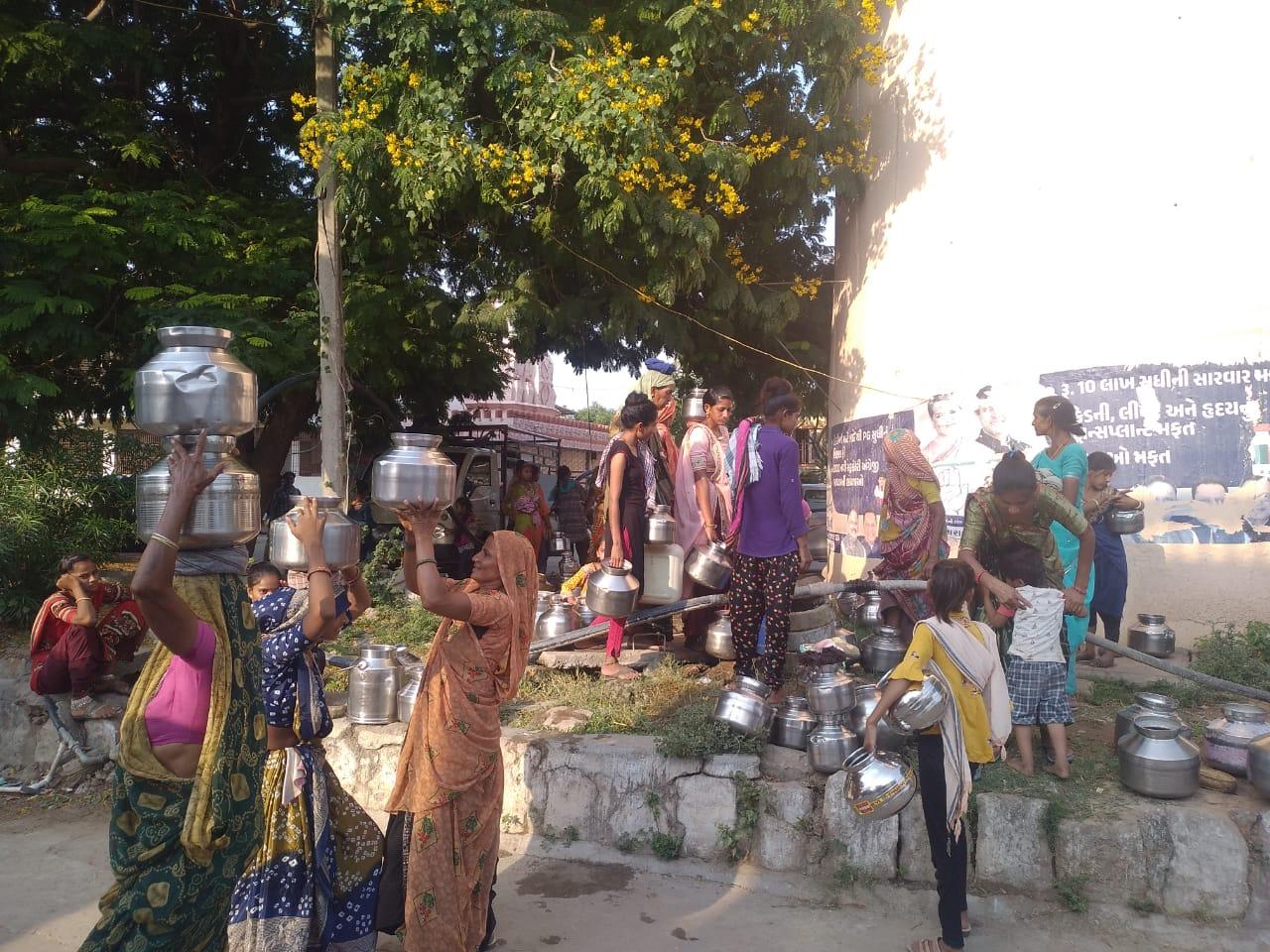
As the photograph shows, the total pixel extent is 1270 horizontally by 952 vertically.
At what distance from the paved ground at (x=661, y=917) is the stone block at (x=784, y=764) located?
0.49 meters

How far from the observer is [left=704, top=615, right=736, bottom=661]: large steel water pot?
5.71 m

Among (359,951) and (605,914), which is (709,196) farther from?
(359,951)

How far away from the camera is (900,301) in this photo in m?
7.87

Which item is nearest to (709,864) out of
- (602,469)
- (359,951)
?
(359,951)

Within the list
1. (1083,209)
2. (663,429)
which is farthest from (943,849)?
(1083,209)

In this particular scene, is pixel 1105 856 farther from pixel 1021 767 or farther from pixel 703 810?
pixel 703 810

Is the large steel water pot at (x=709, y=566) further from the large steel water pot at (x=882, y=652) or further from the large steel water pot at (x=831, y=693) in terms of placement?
the large steel water pot at (x=831, y=693)

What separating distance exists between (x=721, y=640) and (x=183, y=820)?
3.81 meters

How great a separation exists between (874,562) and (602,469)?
11.5ft

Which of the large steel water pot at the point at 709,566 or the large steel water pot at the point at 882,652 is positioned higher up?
the large steel water pot at the point at 709,566

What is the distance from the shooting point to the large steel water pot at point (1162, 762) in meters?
3.86

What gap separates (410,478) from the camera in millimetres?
3000

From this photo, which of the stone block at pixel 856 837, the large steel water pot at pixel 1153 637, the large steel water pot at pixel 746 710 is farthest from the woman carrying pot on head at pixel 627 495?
the large steel water pot at pixel 1153 637

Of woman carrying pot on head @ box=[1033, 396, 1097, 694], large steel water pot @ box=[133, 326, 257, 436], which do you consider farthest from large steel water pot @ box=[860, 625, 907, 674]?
large steel water pot @ box=[133, 326, 257, 436]
